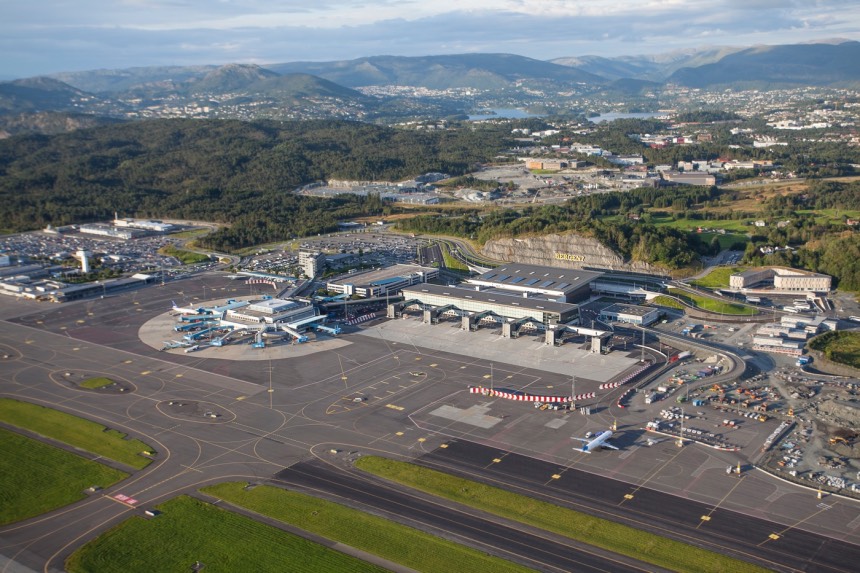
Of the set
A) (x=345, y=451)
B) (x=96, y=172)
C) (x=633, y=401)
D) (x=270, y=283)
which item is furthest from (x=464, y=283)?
(x=96, y=172)

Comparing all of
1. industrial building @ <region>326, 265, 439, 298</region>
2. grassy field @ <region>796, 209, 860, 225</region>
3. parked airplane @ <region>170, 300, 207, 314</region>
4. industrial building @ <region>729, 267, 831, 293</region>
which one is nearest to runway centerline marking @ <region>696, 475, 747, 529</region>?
industrial building @ <region>729, 267, 831, 293</region>

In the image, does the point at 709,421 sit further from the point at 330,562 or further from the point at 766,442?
the point at 330,562

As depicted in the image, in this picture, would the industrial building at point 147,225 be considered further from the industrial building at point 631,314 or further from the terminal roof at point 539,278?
the industrial building at point 631,314

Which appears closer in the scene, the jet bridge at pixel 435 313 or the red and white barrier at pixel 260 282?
the jet bridge at pixel 435 313

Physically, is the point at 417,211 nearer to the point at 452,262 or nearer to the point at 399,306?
the point at 452,262

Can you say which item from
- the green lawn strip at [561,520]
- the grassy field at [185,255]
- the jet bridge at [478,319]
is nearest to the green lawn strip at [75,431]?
the green lawn strip at [561,520]

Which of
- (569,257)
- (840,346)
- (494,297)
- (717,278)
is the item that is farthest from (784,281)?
(494,297)
